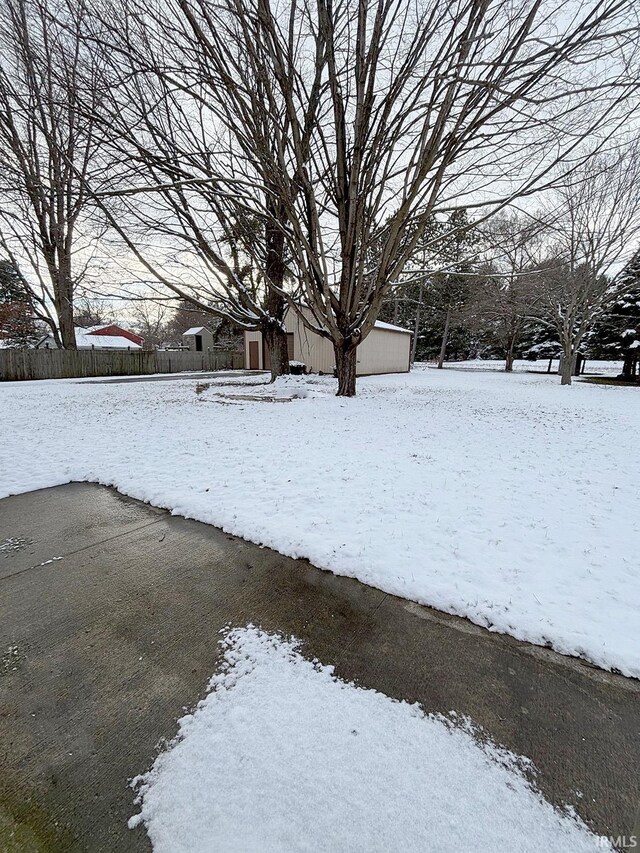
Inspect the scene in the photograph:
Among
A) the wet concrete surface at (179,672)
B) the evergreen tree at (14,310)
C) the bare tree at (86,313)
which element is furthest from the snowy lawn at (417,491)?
the evergreen tree at (14,310)

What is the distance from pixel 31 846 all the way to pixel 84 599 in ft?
4.11

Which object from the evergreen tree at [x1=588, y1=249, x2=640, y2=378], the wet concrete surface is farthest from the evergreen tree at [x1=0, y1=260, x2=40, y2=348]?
the evergreen tree at [x1=588, y1=249, x2=640, y2=378]

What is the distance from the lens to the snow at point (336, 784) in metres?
1.11

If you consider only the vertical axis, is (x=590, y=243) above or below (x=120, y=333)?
above

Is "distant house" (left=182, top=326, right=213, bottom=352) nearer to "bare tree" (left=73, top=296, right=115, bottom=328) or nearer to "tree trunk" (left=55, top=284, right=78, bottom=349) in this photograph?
"bare tree" (left=73, top=296, right=115, bottom=328)

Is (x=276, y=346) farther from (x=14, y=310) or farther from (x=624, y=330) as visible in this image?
(x=624, y=330)

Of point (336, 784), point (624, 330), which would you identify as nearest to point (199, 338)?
point (624, 330)

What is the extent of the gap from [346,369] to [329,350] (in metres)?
8.60

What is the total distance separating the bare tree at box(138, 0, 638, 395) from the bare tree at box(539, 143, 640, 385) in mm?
4028

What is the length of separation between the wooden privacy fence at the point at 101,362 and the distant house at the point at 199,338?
7.05 metres

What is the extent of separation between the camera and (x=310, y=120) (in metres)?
7.32

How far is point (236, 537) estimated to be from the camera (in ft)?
9.64

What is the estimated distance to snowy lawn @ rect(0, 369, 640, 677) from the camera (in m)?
2.26

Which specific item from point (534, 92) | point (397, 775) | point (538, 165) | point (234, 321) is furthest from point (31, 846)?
point (234, 321)
